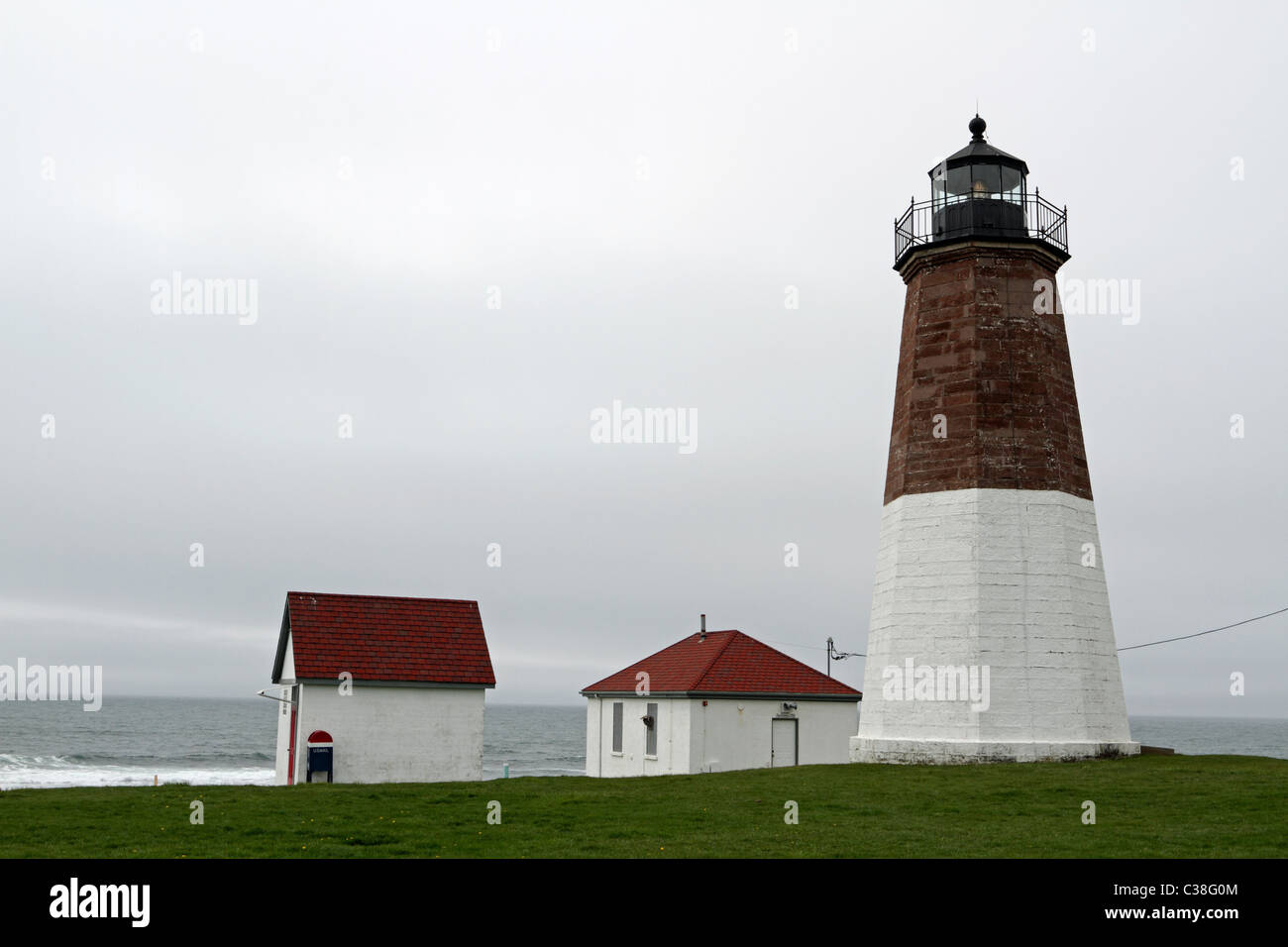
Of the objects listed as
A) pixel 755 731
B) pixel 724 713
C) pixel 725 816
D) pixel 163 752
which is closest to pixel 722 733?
pixel 724 713

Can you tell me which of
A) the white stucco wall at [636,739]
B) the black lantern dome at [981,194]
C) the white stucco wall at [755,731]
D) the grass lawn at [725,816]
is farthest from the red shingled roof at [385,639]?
the black lantern dome at [981,194]

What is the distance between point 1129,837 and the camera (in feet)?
43.3

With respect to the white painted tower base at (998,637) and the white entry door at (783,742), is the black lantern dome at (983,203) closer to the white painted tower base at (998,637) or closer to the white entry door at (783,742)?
the white painted tower base at (998,637)

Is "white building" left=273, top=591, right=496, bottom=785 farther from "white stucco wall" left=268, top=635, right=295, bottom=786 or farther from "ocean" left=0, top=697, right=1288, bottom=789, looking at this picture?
"ocean" left=0, top=697, right=1288, bottom=789

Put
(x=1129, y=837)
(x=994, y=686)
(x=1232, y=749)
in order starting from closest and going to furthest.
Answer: (x=1129, y=837)
(x=994, y=686)
(x=1232, y=749)

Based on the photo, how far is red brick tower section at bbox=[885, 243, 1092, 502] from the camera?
22828 mm

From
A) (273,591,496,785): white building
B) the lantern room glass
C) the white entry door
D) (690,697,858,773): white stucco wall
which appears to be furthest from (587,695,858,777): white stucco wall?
the lantern room glass

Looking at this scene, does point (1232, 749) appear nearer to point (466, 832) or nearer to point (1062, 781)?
point (1062, 781)

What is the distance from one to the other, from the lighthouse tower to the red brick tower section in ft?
0.10

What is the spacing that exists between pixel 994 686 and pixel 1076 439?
5922mm

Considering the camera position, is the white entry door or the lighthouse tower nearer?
the lighthouse tower

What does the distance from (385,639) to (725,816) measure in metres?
14.8

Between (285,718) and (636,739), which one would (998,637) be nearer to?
(636,739)
